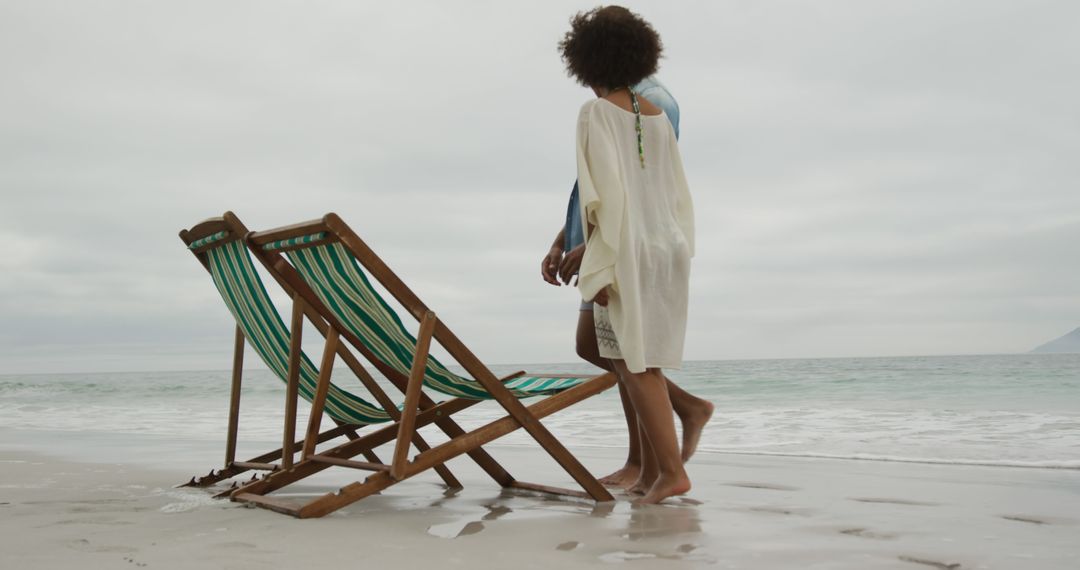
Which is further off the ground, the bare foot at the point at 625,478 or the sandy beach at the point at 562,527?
the bare foot at the point at 625,478

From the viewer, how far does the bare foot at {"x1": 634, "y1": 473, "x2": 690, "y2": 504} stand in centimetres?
325

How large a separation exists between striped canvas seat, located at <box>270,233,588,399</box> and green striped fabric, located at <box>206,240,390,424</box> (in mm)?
232

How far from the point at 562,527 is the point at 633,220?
1081 mm

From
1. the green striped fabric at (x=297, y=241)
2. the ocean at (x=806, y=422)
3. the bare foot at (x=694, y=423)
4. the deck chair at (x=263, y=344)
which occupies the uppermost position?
the green striped fabric at (x=297, y=241)

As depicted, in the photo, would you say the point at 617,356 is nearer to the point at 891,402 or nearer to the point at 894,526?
the point at 894,526

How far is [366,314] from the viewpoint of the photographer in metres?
3.03

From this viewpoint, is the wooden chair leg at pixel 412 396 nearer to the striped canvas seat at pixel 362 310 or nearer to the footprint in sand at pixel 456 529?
the striped canvas seat at pixel 362 310

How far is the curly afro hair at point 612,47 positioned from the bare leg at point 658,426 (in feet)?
3.43

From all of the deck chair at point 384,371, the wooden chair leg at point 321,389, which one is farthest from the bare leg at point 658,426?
the wooden chair leg at point 321,389

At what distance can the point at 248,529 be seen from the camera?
2.70 m

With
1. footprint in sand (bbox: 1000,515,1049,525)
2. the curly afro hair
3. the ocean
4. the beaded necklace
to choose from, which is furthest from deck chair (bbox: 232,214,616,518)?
the ocean

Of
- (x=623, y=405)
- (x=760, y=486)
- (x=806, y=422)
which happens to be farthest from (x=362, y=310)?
(x=806, y=422)

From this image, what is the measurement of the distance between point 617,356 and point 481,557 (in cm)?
109

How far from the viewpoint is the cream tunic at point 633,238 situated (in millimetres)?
3143
